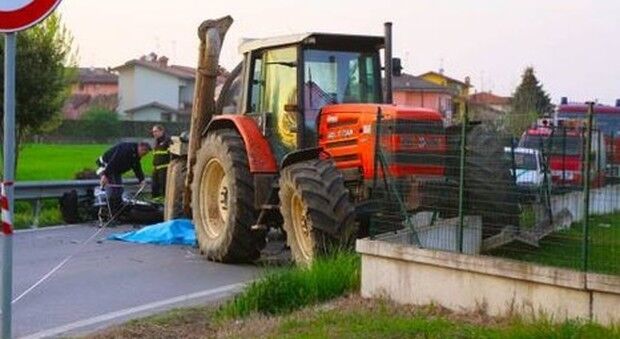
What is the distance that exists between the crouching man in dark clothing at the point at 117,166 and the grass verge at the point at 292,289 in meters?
9.27

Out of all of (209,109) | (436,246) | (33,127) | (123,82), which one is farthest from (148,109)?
(436,246)

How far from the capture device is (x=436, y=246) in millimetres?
9430

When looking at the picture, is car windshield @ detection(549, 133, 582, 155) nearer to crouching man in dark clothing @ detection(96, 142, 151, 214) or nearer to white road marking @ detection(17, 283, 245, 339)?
white road marking @ detection(17, 283, 245, 339)

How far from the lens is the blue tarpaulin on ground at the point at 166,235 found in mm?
15312

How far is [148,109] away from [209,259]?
9006cm

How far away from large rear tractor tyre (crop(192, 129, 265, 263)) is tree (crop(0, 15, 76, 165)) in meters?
9.40

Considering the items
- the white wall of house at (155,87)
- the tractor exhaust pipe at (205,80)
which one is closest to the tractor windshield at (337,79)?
the tractor exhaust pipe at (205,80)

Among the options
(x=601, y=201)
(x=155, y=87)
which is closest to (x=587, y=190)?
(x=601, y=201)

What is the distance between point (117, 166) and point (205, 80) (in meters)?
3.98

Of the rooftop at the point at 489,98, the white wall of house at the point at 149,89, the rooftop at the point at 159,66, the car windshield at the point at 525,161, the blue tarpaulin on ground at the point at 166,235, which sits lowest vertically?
the blue tarpaulin on ground at the point at 166,235

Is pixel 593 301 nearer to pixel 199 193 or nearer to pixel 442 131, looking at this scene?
pixel 442 131

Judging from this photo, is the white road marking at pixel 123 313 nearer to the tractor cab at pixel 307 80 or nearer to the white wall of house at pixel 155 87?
the tractor cab at pixel 307 80

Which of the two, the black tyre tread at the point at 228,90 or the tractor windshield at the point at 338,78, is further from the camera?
the black tyre tread at the point at 228,90

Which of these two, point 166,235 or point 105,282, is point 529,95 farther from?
point 105,282
